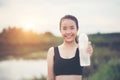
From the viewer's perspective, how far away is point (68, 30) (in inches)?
89.7

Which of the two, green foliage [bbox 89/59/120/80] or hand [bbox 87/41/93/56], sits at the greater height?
hand [bbox 87/41/93/56]

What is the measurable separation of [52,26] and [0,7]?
1.51ft

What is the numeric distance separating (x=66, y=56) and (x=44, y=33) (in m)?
0.26

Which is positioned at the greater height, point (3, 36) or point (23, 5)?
point (23, 5)

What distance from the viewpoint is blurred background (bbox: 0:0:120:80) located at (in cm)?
230

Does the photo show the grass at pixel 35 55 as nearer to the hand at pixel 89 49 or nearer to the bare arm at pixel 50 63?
the bare arm at pixel 50 63

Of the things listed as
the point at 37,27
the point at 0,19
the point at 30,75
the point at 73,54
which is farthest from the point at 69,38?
the point at 0,19

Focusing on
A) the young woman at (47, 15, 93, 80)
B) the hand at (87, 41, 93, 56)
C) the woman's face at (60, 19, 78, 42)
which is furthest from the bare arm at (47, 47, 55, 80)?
the hand at (87, 41, 93, 56)

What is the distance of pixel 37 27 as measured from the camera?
2340mm

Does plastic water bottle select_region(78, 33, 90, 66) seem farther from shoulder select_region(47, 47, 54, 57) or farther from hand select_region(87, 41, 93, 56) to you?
shoulder select_region(47, 47, 54, 57)

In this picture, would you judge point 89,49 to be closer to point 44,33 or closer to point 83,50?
point 83,50

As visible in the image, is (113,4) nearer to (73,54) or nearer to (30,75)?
(73,54)

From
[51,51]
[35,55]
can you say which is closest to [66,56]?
[51,51]

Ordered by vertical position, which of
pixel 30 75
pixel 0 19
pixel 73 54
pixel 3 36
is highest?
pixel 0 19
